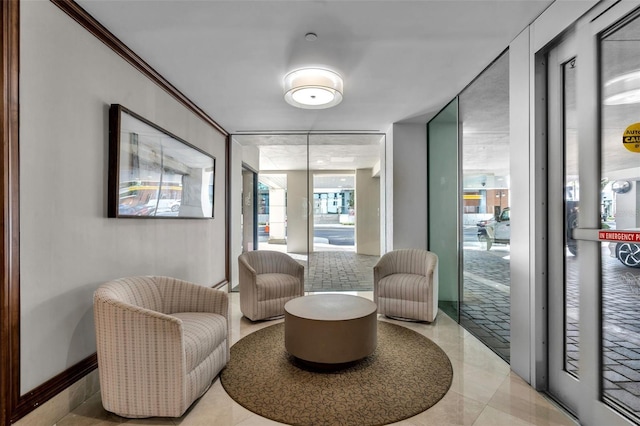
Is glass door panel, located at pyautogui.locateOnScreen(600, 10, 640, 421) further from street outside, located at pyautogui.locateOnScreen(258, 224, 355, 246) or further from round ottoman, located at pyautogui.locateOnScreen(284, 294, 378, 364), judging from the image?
street outside, located at pyautogui.locateOnScreen(258, 224, 355, 246)

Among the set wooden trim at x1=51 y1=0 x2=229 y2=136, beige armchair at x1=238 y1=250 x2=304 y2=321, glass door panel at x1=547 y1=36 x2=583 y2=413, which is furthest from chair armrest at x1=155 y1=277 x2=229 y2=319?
glass door panel at x1=547 y1=36 x2=583 y2=413

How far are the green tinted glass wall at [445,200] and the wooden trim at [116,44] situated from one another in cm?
336

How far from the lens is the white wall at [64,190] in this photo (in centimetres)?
183

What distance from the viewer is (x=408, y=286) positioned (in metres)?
3.70

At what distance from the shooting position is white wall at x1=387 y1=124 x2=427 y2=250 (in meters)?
4.90

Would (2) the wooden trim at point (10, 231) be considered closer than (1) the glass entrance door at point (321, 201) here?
Yes

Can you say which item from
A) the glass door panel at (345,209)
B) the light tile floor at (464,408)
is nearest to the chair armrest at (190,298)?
the light tile floor at (464,408)

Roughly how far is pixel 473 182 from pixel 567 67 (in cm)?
158

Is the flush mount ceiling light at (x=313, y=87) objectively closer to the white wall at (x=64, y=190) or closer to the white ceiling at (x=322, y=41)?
the white ceiling at (x=322, y=41)

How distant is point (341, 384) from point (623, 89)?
2.61 m

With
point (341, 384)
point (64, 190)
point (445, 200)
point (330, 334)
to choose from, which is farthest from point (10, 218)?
point (445, 200)

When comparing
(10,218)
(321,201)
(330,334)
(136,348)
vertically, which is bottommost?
(330,334)

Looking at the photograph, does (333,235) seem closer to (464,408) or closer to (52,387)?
(464,408)

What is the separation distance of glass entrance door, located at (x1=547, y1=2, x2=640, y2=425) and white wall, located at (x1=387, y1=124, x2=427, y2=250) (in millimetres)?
2691
